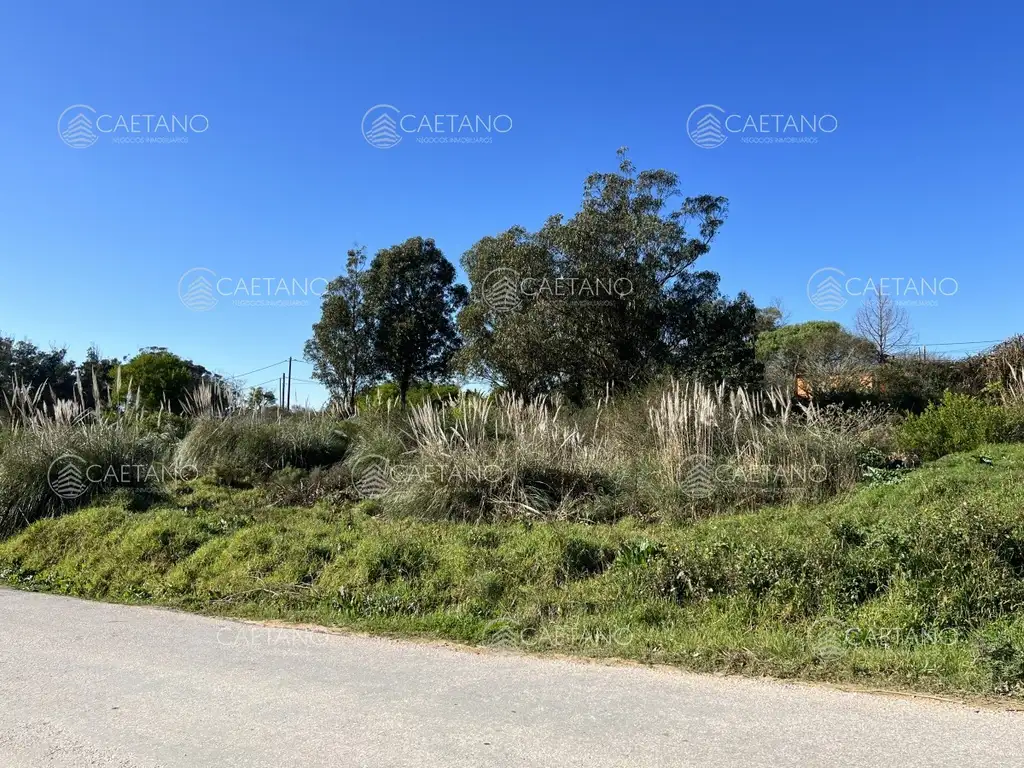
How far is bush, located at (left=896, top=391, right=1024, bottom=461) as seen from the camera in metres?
10.9

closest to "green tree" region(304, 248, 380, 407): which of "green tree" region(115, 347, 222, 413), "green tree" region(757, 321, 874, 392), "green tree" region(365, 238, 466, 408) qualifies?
"green tree" region(365, 238, 466, 408)

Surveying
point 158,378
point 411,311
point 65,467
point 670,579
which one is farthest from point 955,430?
point 411,311

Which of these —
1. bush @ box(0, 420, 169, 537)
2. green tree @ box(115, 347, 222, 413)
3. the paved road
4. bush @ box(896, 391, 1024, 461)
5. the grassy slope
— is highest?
green tree @ box(115, 347, 222, 413)

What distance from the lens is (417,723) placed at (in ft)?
13.0

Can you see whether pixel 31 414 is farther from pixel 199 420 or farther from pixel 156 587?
pixel 156 587

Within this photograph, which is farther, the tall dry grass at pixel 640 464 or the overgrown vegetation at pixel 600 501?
the tall dry grass at pixel 640 464

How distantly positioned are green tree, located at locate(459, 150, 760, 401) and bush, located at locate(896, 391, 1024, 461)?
7377 millimetres

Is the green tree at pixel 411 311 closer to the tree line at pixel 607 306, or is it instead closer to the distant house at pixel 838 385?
the tree line at pixel 607 306

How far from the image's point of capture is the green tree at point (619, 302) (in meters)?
18.7

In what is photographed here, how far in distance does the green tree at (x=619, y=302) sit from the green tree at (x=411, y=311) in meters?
10.5

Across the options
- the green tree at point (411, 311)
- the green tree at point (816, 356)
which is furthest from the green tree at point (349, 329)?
the green tree at point (816, 356)

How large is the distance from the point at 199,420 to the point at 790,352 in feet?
89.1

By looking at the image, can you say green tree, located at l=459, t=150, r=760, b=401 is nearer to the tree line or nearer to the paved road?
the tree line

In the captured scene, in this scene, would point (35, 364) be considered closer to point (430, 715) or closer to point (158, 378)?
point (158, 378)
